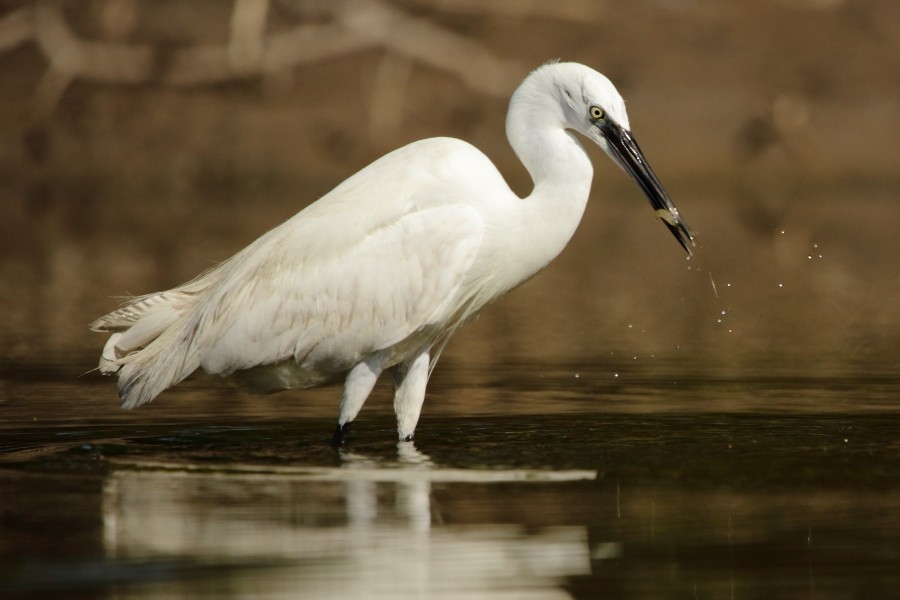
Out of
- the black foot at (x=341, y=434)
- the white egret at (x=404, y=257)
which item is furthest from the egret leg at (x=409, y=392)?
the black foot at (x=341, y=434)

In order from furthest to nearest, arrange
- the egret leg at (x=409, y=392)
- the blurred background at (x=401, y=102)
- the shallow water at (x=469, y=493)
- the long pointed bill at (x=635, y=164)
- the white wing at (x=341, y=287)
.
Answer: the blurred background at (x=401, y=102)
the egret leg at (x=409, y=392)
the long pointed bill at (x=635, y=164)
the white wing at (x=341, y=287)
the shallow water at (x=469, y=493)

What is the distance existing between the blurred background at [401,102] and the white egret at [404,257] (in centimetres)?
1015

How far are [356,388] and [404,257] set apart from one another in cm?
60

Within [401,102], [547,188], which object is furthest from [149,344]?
[401,102]

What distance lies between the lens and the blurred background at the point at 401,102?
20391 millimetres

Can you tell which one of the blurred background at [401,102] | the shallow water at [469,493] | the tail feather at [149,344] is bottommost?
the shallow water at [469,493]

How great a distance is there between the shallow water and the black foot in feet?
0.38

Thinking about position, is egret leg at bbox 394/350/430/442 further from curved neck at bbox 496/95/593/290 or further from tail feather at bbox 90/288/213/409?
tail feather at bbox 90/288/213/409

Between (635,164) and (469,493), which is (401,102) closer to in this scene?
(635,164)

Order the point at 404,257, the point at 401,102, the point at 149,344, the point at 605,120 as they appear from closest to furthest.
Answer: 1. the point at 404,257
2. the point at 605,120
3. the point at 149,344
4. the point at 401,102

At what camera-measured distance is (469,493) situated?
19.5ft

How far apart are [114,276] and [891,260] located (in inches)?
259

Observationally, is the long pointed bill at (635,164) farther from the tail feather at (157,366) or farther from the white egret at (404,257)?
the tail feather at (157,366)

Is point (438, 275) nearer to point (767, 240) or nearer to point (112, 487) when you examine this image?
point (112, 487)
